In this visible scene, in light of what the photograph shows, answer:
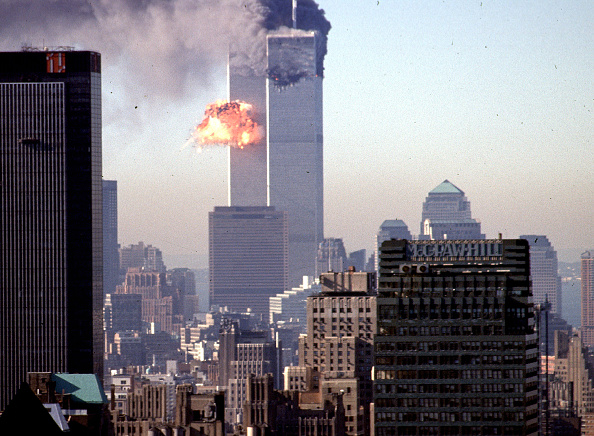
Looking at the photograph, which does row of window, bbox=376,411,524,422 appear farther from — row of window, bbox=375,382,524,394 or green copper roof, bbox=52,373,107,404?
green copper roof, bbox=52,373,107,404

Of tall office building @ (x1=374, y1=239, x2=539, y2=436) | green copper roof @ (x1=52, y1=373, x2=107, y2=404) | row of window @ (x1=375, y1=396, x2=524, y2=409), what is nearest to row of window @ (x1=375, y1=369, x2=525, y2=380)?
tall office building @ (x1=374, y1=239, x2=539, y2=436)

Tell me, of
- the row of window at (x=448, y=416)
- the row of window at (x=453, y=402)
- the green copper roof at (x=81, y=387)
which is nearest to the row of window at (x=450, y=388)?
the row of window at (x=453, y=402)

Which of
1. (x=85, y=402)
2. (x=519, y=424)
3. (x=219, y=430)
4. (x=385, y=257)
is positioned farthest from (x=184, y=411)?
(x=519, y=424)

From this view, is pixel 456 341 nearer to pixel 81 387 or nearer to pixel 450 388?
pixel 450 388

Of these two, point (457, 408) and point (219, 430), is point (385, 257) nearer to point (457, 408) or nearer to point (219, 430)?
point (457, 408)

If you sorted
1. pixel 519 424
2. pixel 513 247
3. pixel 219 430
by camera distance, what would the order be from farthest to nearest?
pixel 219 430, pixel 513 247, pixel 519 424

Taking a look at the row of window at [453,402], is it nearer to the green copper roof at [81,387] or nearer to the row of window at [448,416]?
the row of window at [448,416]
